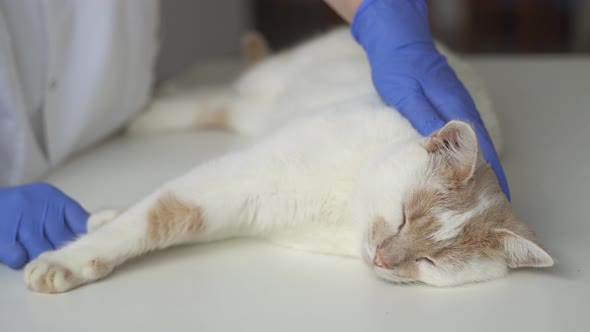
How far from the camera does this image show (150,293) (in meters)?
1.44

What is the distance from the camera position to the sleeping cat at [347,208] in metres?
1.48

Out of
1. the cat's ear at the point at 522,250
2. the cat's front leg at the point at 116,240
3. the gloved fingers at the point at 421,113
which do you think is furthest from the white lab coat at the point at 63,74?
the cat's ear at the point at 522,250

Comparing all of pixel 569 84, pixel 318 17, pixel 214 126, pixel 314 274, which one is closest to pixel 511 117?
pixel 569 84

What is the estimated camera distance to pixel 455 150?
4.93 feet

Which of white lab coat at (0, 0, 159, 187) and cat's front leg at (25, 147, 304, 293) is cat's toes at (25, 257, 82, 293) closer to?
cat's front leg at (25, 147, 304, 293)

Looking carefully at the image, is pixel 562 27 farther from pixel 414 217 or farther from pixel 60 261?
pixel 60 261

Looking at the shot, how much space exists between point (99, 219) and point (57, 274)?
226mm

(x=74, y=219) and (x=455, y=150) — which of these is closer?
(x=455, y=150)

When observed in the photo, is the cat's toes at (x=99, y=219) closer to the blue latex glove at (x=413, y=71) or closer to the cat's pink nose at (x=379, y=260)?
the cat's pink nose at (x=379, y=260)

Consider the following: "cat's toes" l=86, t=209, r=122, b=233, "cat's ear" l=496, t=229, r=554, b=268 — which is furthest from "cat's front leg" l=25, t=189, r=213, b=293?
"cat's ear" l=496, t=229, r=554, b=268

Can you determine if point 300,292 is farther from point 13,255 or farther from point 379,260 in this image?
point 13,255

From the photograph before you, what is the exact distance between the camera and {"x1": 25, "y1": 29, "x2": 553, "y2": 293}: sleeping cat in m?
1.48

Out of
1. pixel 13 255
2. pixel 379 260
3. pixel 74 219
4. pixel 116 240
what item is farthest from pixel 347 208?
pixel 13 255

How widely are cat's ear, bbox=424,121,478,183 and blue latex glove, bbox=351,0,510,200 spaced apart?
0.13 m
